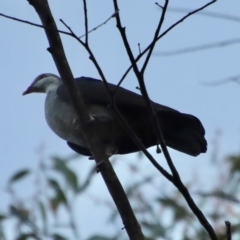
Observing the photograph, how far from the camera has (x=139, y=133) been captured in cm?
398

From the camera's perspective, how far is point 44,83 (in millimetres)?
5043

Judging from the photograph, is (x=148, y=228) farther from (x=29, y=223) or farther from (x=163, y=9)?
(x=163, y=9)

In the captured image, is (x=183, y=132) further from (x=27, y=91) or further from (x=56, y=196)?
(x=27, y=91)

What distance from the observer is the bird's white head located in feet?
16.1

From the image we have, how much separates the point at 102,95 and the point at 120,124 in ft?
0.68

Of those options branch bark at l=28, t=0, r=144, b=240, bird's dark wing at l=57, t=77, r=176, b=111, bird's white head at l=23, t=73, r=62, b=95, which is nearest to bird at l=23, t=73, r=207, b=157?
bird's dark wing at l=57, t=77, r=176, b=111

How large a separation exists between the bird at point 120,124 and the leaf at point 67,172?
0.27 m

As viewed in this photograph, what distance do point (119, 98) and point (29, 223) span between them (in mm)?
853

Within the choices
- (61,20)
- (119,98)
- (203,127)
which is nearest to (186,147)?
(203,127)

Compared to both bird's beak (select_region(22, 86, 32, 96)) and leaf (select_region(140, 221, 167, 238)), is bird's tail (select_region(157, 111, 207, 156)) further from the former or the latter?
bird's beak (select_region(22, 86, 32, 96))

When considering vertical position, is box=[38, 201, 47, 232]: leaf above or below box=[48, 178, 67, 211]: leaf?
below

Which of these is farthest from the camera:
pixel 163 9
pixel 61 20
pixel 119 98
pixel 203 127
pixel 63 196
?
pixel 63 196

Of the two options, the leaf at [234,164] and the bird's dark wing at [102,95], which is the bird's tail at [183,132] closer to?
the bird's dark wing at [102,95]

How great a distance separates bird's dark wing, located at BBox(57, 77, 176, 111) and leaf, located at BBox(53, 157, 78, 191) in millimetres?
605
